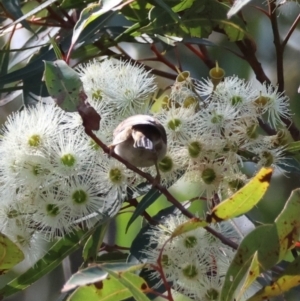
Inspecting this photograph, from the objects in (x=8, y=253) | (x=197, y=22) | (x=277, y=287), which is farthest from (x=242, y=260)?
(x=197, y=22)

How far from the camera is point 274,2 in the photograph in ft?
3.54

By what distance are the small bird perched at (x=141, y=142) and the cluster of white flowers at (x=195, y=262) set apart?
5.1 inches

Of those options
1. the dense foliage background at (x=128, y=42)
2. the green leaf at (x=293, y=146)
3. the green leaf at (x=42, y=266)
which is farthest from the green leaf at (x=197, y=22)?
the green leaf at (x=42, y=266)

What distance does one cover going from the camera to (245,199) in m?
0.76

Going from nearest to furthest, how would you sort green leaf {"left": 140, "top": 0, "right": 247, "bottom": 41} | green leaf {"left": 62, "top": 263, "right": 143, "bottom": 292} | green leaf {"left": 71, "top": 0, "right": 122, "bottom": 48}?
1. green leaf {"left": 62, "top": 263, "right": 143, "bottom": 292}
2. green leaf {"left": 71, "top": 0, "right": 122, "bottom": 48}
3. green leaf {"left": 140, "top": 0, "right": 247, "bottom": 41}

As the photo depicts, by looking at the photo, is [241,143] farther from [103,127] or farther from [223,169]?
[103,127]

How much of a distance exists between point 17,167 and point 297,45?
4.43ft

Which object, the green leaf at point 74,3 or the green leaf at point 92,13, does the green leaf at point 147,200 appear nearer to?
the green leaf at point 92,13

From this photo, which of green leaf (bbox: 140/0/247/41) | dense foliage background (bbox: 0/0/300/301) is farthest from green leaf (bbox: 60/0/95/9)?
green leaf (bbox: 140/0/247/41)

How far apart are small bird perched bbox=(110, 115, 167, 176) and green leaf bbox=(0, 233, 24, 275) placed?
0.17 metres

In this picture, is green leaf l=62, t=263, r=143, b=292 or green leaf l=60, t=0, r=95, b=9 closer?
green leaf l=62, t=263, r=143, b=292

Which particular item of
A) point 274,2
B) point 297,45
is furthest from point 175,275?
point 297,45

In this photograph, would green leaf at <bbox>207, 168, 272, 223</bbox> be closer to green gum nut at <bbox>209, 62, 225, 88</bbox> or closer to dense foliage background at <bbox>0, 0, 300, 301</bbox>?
dense foliage background at <bbox>0, 0, 300, 301</bbox>

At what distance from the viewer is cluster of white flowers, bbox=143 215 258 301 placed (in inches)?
35.3
